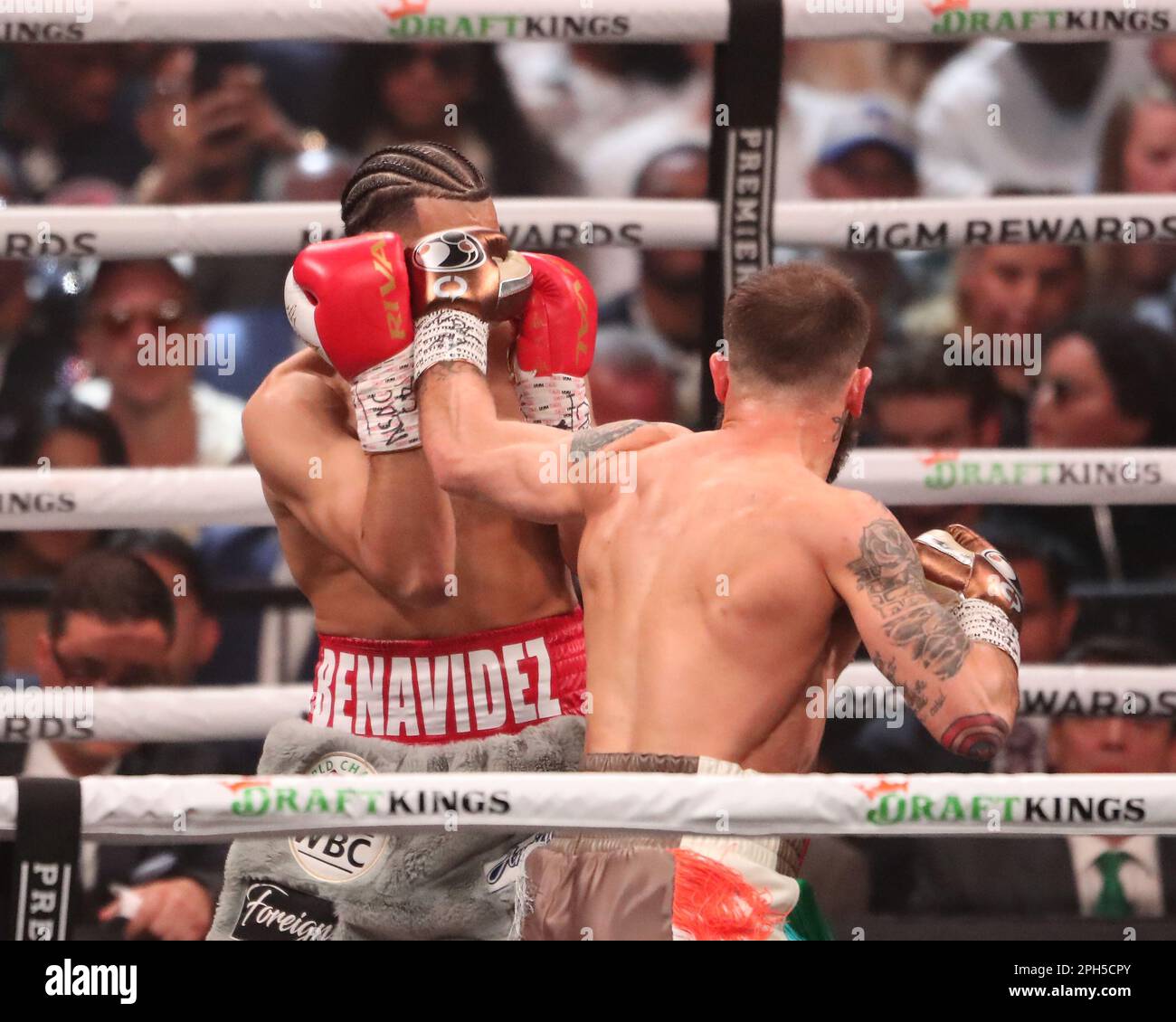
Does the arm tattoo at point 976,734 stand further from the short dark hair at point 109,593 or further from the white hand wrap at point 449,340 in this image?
the short dark hair at point 109,593

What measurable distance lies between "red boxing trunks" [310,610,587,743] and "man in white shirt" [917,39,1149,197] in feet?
6.60

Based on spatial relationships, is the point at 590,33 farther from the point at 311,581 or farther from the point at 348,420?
the point at 311,581

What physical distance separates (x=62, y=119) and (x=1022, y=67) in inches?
86.7

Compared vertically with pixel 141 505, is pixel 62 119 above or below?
above

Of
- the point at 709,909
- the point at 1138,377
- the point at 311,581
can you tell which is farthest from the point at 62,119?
the point at 709,909

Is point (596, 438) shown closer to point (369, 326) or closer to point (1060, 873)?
point (369, 326)

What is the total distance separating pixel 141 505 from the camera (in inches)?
102

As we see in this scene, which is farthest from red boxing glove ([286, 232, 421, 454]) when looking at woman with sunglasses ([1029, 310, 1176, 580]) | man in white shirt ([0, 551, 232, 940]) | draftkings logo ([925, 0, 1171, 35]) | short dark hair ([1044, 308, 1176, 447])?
short dark hair ([1044, 308, 1176, 447])

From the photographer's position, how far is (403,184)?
2.38 metres

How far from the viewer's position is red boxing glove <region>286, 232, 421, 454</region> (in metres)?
2.20

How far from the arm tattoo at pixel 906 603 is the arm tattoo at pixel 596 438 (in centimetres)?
37

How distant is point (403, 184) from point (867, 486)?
86 cm

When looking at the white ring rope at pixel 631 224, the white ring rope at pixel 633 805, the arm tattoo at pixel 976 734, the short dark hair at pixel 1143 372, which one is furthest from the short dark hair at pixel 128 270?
the arm tattoo at pixel 976 734
